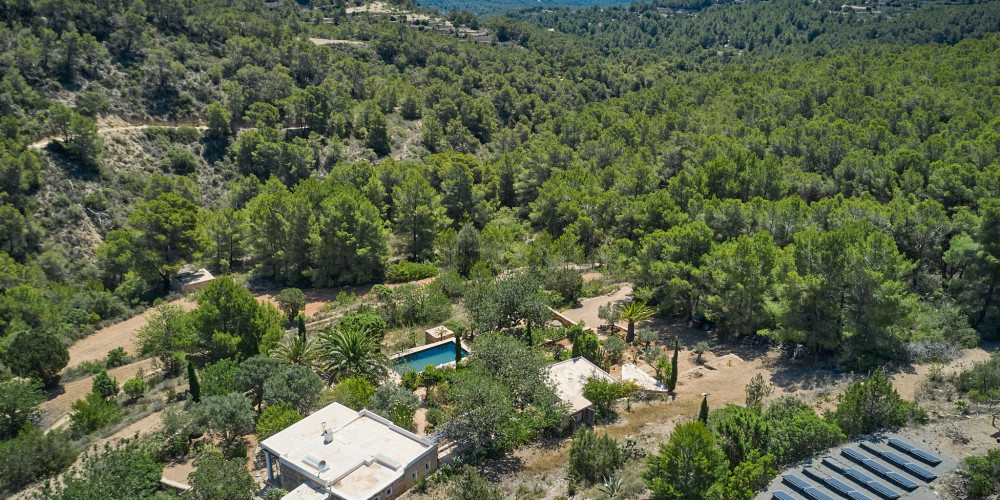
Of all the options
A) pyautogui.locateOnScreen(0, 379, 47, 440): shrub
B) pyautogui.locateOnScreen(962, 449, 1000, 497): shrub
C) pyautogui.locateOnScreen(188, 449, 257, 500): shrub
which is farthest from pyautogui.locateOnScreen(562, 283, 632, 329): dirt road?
pyautogui.locateOnScreen(0, 379, 47, 440): shrub

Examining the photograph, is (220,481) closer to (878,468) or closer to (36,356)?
(36,356)

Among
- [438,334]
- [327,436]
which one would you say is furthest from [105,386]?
[438,334]

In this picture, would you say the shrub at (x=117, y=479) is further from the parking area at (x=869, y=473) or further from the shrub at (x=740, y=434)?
the parking area at (x=869, y=473)

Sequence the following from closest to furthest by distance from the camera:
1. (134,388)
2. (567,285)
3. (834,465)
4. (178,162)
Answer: (834,465) < (134,388) < (567,285) < (178,162)

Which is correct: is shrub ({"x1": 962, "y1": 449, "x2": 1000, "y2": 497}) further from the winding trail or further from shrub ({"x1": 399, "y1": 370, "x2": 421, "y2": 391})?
the winding trail

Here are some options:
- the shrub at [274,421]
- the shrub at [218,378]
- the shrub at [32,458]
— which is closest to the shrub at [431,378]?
the shrub at [274,421]

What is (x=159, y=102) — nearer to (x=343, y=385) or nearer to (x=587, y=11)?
(x=343, y=385)
